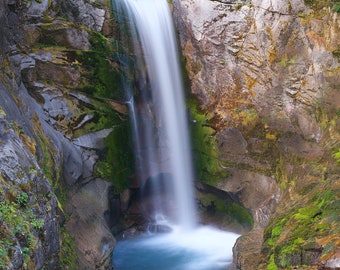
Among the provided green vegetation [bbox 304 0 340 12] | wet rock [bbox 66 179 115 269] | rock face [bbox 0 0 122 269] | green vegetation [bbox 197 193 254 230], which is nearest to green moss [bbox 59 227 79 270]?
rock face [bbox 0 0 122 269]

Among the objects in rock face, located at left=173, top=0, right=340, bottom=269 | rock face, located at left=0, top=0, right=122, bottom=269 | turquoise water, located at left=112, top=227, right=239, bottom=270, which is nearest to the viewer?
rock face, located at left=0, top=0, right=122, bottom=269

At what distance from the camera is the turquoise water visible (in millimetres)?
11789

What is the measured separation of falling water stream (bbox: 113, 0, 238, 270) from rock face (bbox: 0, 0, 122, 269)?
52.7 inches

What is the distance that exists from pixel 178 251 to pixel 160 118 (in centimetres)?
483

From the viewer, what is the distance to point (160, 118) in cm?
1492

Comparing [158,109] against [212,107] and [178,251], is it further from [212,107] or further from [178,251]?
[178,251]

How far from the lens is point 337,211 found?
27.1ft

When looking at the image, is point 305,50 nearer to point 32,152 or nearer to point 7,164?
point 32,152

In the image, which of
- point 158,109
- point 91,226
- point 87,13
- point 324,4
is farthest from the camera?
point 158,109

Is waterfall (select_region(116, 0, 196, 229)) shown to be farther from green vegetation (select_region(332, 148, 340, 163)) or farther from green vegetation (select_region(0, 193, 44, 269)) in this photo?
green vegetation (select_region(0, 193, 44, 269))

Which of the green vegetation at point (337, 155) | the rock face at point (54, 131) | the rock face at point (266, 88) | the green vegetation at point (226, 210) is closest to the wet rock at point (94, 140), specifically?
the rock face at point (54, 131)

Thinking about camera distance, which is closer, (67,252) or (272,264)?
(272,264)

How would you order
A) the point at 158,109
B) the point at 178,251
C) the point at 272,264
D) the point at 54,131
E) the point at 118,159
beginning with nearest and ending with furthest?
the point at 272,264, the point at 54,131, the point at 178,251, the point at 118,159, the point at 158,109

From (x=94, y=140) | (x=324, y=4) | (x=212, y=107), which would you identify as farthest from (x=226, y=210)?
(x=324, y=4)
